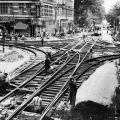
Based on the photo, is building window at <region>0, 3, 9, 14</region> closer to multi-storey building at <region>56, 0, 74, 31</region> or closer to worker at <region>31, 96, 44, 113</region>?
multi-storey building at <region>56, 0, 74, 31</region>

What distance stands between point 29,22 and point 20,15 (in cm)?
221

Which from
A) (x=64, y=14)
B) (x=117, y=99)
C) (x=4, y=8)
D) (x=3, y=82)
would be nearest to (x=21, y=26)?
(x=4, y=8)

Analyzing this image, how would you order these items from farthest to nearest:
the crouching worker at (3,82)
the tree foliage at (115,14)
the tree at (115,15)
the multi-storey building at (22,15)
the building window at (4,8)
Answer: the tree foliage at (115,14), the tree at (115,15), the building window at (4,8), the multi-storey building at (22,15), the crouching worker at (3,82)

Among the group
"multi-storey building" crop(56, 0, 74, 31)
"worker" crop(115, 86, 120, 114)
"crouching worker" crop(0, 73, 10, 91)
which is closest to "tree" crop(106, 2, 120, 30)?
"multi-storey building" crop(56, 0, 74, 31)

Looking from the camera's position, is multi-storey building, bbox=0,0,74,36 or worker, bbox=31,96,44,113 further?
multi-storey building, bbox=0,0,74,36

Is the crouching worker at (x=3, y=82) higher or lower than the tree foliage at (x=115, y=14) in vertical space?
lower

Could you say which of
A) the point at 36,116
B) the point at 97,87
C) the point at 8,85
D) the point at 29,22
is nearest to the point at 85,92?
the point at 97,87

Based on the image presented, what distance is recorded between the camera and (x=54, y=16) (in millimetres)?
74000

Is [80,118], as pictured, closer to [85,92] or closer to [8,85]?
[85,92]

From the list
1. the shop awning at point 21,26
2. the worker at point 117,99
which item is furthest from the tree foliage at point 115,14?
the worker at point 117,99

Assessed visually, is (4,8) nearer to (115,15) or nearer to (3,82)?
(115,15)

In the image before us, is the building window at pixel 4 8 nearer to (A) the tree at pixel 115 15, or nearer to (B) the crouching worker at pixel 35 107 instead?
(A) the tree at pixel 115 15

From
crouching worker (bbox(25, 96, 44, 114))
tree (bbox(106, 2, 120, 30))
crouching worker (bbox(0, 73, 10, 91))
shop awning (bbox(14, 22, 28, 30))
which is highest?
tree (bbox(106, 2, 120, 30))

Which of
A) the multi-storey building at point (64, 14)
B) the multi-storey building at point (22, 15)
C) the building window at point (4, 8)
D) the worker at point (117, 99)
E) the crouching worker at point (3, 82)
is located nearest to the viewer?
the worker at point (117, 99)
